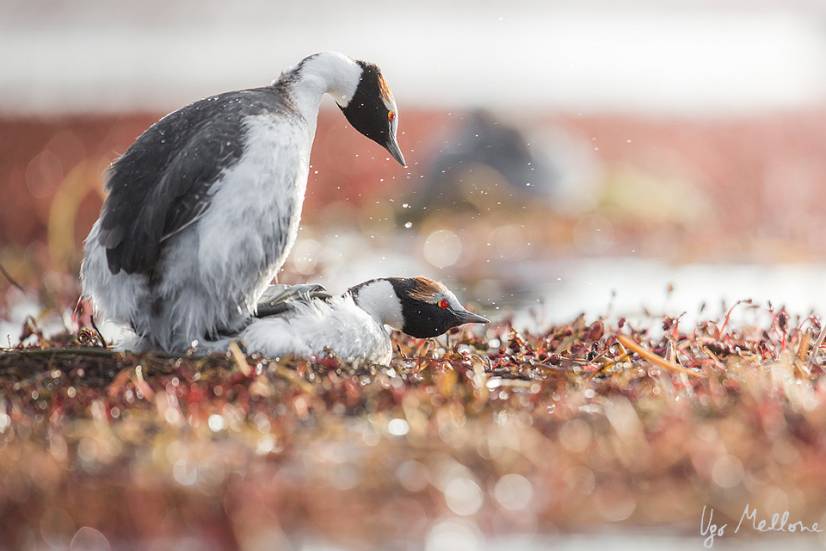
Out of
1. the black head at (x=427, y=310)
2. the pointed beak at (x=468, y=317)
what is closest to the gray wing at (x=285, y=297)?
the black head at (x=427, y=310)

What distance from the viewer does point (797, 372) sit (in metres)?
5.65

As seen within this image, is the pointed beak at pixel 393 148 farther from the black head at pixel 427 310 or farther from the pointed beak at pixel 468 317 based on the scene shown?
the pointed beak at pixel 468 317

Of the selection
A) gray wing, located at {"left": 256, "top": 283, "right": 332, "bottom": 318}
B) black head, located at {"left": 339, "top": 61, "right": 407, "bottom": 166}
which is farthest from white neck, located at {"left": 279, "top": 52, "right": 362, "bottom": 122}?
gray wing, located at {"left": 256, "top": 283, "right": 332, "bottom": 318}

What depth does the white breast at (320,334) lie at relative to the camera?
19.3 ft

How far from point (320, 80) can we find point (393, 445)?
2.30 m

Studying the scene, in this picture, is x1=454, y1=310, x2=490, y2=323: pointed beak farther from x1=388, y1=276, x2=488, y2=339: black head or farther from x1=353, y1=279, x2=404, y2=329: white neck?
x1=353, y1=279, x2=404, y2=329: white neck

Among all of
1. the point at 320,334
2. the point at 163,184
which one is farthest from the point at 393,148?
the point at 163,184

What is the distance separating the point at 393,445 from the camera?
4734 mm

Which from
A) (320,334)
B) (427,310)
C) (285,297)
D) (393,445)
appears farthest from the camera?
(427,310)

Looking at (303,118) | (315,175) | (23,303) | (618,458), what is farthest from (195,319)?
(315,175)

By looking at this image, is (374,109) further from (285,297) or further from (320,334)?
(320,334)

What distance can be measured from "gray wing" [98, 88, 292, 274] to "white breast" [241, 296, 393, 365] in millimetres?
556

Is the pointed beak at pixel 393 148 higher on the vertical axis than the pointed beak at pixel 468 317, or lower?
higher

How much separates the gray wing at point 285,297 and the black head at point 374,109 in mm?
771
